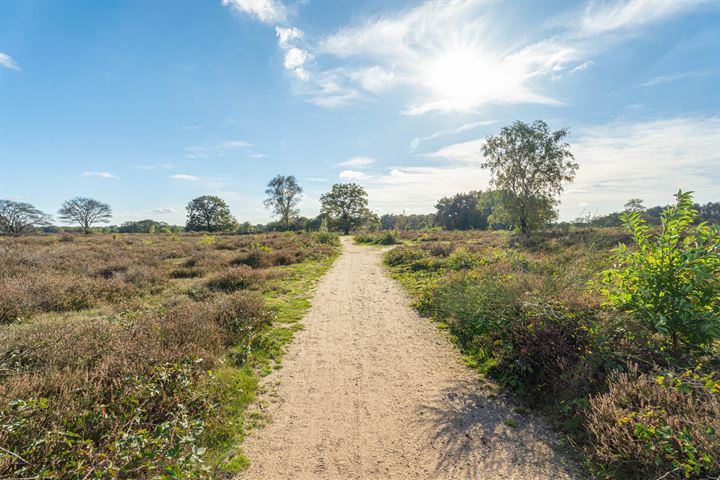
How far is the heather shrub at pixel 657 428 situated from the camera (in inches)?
101

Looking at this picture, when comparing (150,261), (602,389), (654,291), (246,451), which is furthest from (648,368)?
(150,261)

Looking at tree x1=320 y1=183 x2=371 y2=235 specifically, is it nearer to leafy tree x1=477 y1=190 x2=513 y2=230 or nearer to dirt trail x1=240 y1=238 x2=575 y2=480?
leafy tree x1=477 y1=190 x2=513 y2=230

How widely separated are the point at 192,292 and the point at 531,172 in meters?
29.3

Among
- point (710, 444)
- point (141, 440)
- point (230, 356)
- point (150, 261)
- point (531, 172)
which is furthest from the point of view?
point (531, 172)

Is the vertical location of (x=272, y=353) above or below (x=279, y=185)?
below

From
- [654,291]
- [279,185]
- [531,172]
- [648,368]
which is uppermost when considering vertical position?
[279,185]

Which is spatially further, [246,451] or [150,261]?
[150,261]

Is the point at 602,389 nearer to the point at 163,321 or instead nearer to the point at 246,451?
the point at 246,451

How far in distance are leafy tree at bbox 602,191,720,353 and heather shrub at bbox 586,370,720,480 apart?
2.45 ft

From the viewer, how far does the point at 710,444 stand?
251 cm

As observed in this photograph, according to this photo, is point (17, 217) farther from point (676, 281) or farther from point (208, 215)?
point (676, 281)

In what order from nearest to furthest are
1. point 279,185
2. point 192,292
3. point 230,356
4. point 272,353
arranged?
1. point 230,356
2. point 272,353
3. point 192,292
4. point 279,185

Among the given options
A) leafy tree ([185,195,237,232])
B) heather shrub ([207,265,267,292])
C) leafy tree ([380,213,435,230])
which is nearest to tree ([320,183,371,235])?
leafy tree ([380,213,435,230])

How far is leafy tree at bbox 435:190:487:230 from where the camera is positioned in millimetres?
68250
